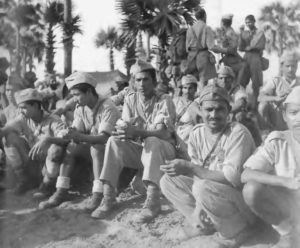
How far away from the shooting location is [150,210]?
4.10 m

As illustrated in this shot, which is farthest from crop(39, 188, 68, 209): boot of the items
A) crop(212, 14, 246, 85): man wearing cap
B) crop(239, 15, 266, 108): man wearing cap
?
crop(239, 15, 266, 108): man wearing cap

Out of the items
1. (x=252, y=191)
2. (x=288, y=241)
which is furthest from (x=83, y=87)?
(x=288, y=241)

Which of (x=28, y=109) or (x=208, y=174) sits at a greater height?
(x=28, y=109)

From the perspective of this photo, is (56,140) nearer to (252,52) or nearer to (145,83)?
(145,83)

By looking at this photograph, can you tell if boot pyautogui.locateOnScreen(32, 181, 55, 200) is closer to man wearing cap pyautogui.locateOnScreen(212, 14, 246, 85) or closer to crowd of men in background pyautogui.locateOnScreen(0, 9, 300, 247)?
crowd of men in background pyautogui.locateOnScreen(0, 9, 300, 247)

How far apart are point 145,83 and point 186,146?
700mm

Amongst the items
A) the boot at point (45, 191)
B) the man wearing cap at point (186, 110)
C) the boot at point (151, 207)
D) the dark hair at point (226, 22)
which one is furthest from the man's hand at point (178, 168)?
the dark hair at point (226, 22)

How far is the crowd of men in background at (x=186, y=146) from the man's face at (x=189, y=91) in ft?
0.04

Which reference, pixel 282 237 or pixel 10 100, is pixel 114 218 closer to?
pixel 282 237

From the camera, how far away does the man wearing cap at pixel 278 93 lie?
5.69 metres

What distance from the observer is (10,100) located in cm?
648

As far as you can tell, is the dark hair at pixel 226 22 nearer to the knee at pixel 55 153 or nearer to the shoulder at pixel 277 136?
the knee at pixel 55 153

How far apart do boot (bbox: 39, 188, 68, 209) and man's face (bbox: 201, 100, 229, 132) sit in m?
1.82

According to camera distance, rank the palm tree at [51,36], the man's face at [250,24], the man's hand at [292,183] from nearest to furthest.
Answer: the man's hand at [292,183] < the man's face at [250,24] < the palm tree at [51,36]
